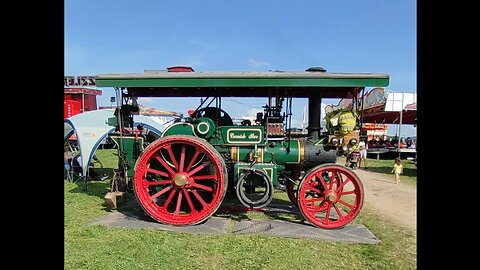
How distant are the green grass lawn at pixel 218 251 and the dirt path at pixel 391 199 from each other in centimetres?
71

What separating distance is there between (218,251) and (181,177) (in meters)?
1.60

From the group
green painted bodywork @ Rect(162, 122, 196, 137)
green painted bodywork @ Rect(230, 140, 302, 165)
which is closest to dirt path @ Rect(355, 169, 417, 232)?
green painted bodywork @ Rect(230, 140, 302, 165)

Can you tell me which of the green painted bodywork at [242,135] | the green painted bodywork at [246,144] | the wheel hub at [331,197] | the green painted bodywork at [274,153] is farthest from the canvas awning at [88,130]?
the wheel hub at [331,197]

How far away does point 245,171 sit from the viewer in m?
5.89

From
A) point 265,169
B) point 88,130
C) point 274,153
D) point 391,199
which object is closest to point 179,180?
point 265,169

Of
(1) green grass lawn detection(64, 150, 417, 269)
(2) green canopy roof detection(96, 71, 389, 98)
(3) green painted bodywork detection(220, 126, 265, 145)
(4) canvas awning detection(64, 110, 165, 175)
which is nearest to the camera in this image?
(1) green grass lawn detection(64, 150, 417, 269)

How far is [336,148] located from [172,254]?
3.16 meters

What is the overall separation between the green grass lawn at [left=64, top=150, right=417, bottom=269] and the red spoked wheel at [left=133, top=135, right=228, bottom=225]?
54 centimetres

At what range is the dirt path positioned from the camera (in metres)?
6.65

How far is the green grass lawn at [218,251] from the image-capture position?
4012 millimetres

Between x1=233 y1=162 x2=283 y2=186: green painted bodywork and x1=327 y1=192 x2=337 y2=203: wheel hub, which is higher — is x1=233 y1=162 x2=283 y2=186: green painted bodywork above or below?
above

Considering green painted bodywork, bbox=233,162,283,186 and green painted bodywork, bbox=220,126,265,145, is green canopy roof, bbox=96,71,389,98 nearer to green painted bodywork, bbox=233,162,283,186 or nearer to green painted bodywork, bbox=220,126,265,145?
green painted bodywork, bbox=220,126,265,145
